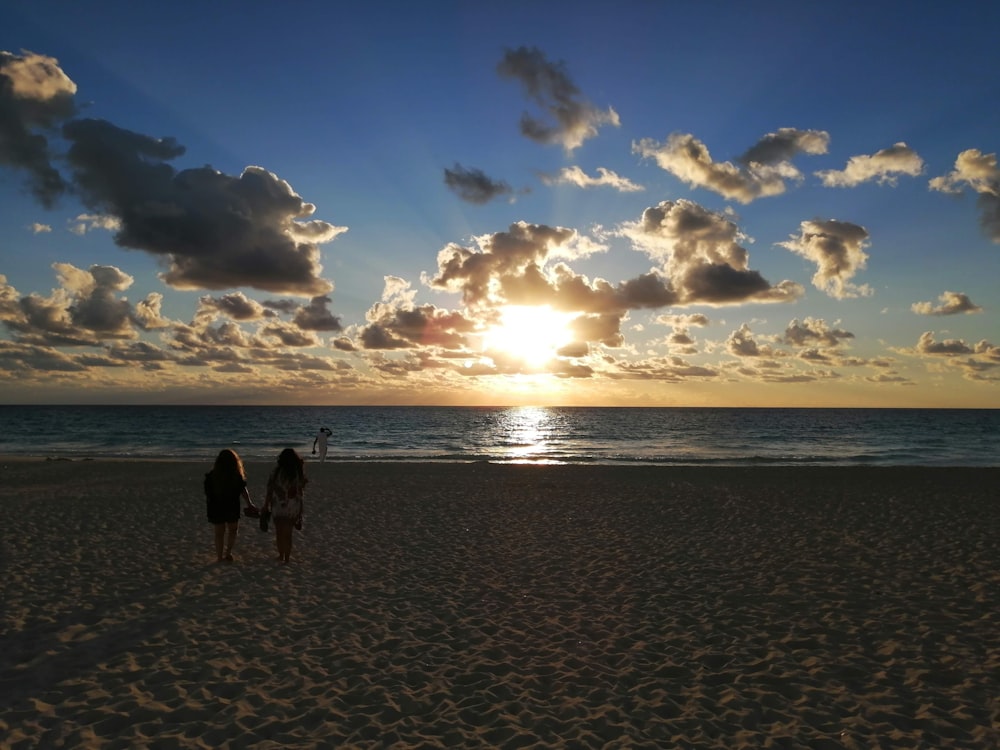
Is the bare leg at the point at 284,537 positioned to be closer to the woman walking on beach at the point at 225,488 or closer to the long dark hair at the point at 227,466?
the woman walking on beach at the point at 225,488

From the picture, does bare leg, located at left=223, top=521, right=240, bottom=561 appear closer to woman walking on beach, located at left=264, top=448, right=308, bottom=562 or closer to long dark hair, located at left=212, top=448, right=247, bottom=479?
woman walking on beach, located at left=264, top=448, right=308, bottom=562

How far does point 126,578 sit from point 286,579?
279 cm

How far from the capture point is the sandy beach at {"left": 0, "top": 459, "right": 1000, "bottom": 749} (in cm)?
597

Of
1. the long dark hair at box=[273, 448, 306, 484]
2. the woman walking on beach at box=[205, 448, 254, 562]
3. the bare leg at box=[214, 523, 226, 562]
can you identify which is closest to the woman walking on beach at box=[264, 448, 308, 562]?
the long dark hair at box=[273, 448, 306, 484]

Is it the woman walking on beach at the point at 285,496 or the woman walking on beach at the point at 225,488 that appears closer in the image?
the woman walking on beach at the point at 225,488

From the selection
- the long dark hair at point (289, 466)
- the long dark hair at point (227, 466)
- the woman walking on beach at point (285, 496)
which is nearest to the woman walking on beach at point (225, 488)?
the long dark hair at point (227, 466)

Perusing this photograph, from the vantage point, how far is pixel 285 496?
462 inches

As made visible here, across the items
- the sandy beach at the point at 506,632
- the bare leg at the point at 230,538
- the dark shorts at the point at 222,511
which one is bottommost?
the sandy beach at the point at 506,632

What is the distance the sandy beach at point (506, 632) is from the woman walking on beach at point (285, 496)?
57cm

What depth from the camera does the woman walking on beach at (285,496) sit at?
1166 centimetres

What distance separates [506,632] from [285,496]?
5.44 m

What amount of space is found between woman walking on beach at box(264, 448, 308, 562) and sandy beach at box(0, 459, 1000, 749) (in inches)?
22.3

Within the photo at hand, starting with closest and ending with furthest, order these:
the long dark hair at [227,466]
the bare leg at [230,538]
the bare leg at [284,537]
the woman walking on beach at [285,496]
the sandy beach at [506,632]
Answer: the sandy beach at [506,632] < the long dark hair at [227,466] < the woman walking on beach at [285,496] < the bare leg at [284,537] < the bare leg at [230,538]

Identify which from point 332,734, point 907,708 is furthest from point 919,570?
point 332,734
